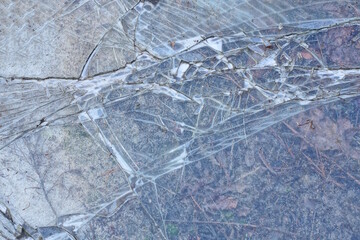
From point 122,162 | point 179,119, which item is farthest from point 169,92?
point 122,162

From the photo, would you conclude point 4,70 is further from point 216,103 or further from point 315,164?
point 315,164

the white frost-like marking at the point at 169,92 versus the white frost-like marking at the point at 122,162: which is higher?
the white frost-like marking at the point at 169,92

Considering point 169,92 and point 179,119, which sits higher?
point 169,92

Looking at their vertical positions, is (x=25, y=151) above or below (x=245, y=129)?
above

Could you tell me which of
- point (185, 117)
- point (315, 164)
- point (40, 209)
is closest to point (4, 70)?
point (40, 209)

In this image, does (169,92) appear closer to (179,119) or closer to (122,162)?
(179,119)

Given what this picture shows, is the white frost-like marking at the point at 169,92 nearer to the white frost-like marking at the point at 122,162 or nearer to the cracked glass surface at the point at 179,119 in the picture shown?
the cracked glass surface at the point at 179,119

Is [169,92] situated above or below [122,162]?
above

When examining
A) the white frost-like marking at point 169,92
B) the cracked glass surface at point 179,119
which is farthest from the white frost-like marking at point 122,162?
the white frost-like marking at point 169,92
